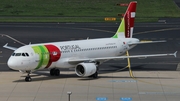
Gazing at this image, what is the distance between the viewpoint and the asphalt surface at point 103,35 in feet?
219

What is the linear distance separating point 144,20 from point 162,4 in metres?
23.2

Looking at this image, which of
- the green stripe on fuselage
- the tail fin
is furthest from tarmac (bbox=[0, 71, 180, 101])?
the tail fin

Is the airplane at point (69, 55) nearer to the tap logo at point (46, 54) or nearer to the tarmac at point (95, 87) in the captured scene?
the tap logo at point (46, 54)

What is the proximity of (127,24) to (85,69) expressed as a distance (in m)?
12.0

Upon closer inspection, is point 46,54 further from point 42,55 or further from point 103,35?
point 103,35

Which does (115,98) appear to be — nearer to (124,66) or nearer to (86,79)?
(86,79)

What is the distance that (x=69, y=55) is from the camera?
57656mm

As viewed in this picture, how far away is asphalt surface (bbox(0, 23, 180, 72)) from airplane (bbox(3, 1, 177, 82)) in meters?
3.11

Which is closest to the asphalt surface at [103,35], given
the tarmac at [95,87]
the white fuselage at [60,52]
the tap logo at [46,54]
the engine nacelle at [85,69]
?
the white fuselage at [60,52]

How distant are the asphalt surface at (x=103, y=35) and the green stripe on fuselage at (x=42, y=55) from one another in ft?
29.5

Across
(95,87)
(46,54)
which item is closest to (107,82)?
(95,87)

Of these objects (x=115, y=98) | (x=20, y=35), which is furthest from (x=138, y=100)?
(x=20, y=35)

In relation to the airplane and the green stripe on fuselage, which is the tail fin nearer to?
the airplane

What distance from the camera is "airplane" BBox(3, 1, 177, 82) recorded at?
54438 millimetres
